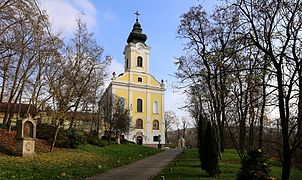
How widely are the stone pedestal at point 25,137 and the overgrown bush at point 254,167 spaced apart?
13614mm

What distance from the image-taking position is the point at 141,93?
209 ft

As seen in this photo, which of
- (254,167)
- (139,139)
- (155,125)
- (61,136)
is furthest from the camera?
(155,125)

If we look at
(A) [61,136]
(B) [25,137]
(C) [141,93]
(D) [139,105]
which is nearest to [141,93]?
(C) [141,93]

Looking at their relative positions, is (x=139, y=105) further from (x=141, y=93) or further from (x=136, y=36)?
(x=136, y=36)

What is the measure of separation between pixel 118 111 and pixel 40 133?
20082mm

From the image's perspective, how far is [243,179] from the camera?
7.71 meters

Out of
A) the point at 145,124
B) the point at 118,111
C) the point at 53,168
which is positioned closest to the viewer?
the point at 53,168

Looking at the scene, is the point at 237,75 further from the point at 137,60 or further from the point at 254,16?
the point at 137,60

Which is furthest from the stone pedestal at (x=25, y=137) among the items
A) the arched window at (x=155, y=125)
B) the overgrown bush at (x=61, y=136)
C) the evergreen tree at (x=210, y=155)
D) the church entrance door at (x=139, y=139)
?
the arched window at (x=155, y=125)

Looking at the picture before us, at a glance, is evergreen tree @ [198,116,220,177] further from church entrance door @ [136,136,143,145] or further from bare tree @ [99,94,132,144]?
church entrance door @ [136,136,143,145]

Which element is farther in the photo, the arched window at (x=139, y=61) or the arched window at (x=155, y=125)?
the arched window at (x=139, y=61)

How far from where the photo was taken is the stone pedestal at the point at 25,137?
1797 cm

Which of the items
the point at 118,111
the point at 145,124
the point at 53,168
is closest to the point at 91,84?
the point at 53,168

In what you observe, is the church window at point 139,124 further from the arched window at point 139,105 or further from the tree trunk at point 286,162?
the tree trunk at point 286,162
